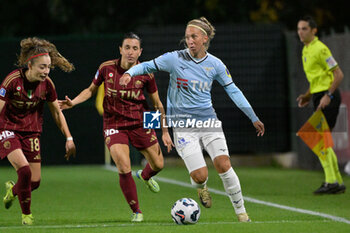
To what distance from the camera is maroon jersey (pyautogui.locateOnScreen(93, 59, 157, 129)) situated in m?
9.41

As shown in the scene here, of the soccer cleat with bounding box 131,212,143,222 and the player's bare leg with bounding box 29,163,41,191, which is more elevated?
the player's bare leg with bounding box 29,163,41,191

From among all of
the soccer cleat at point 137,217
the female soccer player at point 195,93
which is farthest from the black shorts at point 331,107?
the soccer cleat at point 137,217

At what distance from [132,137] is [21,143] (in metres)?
1.29

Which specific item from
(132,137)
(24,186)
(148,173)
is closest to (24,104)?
(24,186)

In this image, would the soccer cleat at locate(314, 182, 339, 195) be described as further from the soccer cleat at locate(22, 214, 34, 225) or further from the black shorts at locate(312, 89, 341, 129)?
the soccer cleat at locate(22, 214, 34, 225)

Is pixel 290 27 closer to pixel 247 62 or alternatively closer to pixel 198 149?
pixel 247 62

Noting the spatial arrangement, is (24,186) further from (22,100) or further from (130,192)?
(130,192)

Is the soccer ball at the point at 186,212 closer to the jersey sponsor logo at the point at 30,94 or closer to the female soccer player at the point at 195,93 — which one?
the female soccer player at the point at 195,93

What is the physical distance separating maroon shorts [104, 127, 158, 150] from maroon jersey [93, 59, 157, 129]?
2.9 inches

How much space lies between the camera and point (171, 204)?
428 inches

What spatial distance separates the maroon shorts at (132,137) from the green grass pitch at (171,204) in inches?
32.8

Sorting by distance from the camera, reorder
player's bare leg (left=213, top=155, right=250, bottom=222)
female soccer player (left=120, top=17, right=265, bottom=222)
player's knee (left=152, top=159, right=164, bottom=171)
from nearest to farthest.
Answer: player's bare leg (left=213, top=155, right=250, bottom=222)
female soccer player (left=120, top=17, right=265, bottom=222)
player's knee (left=152, top=159, right=164, bottom=171)

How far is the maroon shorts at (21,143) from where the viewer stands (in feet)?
28.7

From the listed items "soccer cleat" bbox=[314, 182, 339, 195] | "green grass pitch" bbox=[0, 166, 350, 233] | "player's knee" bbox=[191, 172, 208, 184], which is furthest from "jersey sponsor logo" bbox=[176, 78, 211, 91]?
"soccer cleat" bbox=[314, 182, 339, 195]
